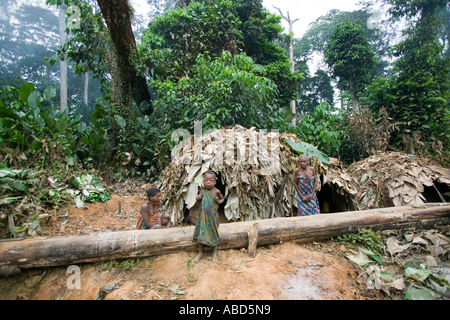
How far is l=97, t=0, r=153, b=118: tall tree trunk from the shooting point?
679cm

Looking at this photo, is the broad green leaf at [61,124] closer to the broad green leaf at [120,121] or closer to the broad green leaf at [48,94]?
the broad green leaf at [48,94]

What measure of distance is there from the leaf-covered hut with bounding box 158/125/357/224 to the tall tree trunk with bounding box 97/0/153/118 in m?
4.89

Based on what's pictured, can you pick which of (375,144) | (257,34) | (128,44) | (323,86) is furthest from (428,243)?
(323,86)

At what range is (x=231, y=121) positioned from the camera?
7156 mm

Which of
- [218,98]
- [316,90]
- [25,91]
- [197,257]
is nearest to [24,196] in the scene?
[25,91]

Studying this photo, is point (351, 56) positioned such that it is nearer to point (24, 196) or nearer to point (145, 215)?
point (145, 215)

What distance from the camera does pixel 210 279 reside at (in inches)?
110

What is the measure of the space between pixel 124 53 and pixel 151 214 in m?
6.40

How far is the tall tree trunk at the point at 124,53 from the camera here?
6.79 meters

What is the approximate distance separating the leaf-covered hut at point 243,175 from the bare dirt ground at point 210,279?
3.03 feet

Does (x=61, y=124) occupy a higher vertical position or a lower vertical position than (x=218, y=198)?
higher

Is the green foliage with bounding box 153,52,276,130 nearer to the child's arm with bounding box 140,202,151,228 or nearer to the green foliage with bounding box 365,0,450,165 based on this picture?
the child's arm with bounding box 140,202,151,228

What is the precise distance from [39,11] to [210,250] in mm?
42405

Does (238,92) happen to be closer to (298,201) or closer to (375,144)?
(298,201)
